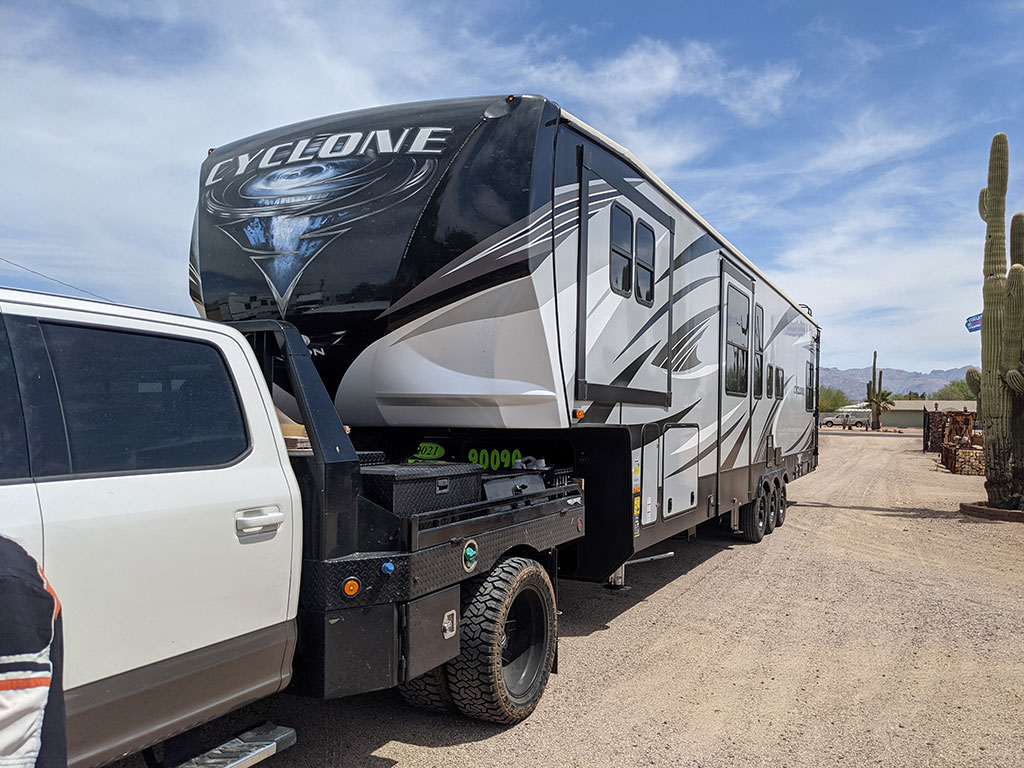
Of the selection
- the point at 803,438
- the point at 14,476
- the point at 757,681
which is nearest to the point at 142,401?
the point at 14,476

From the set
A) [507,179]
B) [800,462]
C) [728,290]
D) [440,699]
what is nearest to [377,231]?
[507,179]

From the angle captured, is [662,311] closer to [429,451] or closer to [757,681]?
[429,451]

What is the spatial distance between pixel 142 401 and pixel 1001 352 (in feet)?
47.4

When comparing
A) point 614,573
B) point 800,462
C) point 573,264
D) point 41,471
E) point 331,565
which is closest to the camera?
point 41,471

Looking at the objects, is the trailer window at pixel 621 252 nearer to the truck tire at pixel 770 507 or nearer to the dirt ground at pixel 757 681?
the dirt ground at pixel 757 681

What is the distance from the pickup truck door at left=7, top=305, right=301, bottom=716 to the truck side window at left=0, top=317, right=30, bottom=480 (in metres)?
0.03

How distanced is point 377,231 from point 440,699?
2639 millimetres

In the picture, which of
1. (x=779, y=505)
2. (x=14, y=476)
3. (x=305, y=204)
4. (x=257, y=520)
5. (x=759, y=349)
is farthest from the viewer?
(x=779, y=505)

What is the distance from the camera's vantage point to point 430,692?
4.00 m

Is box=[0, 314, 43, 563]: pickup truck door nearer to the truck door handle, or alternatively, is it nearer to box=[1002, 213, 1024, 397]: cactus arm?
the truck door handle

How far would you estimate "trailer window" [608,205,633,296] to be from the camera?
5488 mm

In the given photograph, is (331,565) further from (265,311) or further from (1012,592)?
(1012,592)

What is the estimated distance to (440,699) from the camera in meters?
4.03

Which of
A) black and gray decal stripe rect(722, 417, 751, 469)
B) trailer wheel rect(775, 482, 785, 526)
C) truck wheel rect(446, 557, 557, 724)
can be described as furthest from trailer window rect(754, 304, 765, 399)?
truck wheel rect(446, 557, 557, 724)
